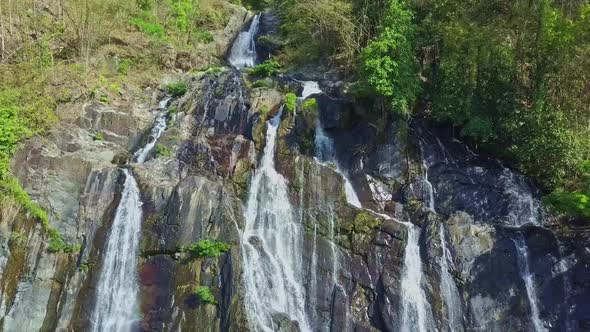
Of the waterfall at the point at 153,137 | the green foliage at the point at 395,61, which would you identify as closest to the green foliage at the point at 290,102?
the green foliage at the point at 395,61

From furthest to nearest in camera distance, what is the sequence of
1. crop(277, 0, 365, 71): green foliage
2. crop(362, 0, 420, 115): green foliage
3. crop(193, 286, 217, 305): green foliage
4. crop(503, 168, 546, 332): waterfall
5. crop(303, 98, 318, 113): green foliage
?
crop(277, 0, 365, 71): green foliage
crop(303, 98, 318, 113): green foliage
crop(362, 0, 420, 115): green foliage
crop(503, 168, 546, 332): waterfall
crop(193, 286, 217, 305): green foliage

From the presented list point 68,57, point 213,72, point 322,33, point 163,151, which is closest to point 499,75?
point 322,33

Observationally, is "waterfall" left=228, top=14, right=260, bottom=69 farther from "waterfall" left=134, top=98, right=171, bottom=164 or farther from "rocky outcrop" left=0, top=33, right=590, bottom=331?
"rocky outcrop" left=0, top=33, right=590, bottom=331

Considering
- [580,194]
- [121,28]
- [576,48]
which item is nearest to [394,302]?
[580,194]

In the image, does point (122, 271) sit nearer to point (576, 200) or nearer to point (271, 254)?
point (271, 254)

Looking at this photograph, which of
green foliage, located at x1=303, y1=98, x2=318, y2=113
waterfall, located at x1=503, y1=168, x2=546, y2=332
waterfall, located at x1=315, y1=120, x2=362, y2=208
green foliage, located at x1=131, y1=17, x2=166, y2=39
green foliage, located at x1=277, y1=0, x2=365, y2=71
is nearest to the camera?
waterfall, located at x1=503, y1=168, x2=546, y2=332

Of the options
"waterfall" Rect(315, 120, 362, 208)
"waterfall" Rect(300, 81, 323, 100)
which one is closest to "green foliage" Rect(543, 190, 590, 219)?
"waterfall" Rect(315, 120, 362, 208)
